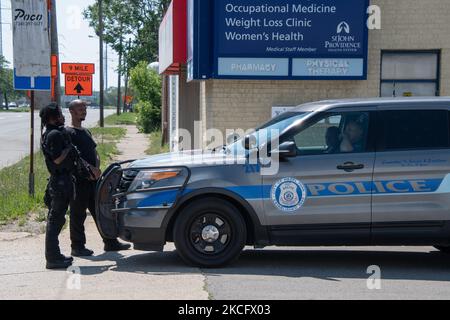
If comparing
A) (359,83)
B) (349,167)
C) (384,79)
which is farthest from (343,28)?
(349,167)

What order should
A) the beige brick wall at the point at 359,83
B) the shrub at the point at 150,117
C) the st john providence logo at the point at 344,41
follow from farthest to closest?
the shrub at the point at 150,117 → the beige brick wall at the point at 359,83 → the st john providence logo at the point at 344,41

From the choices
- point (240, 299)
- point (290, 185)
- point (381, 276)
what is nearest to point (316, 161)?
point (290, 185)

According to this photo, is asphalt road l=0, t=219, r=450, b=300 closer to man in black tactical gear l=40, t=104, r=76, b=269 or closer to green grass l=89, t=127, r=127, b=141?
man in black tactical gear l=40, t=104, r=76, b=269

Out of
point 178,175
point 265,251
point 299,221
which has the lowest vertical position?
point 265,251

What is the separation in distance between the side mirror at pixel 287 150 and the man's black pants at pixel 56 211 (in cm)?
235

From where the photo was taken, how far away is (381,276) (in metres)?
7.15

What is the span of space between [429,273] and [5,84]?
11867 centimetres

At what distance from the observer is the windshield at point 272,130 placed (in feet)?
24.5

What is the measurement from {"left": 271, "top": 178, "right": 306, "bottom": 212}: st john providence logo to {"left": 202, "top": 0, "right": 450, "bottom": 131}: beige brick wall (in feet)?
→ 21.6

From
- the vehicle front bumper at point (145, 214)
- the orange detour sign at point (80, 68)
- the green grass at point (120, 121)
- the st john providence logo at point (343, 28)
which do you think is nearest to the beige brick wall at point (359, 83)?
the st john providence logo at point (343, 28)

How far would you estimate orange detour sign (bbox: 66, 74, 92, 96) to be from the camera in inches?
720

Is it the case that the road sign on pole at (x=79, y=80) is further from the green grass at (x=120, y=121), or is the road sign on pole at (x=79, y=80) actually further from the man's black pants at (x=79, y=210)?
the green grass at (x=120, y=121)
